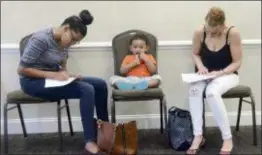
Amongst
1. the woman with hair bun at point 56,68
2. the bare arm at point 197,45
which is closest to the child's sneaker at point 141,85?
the woman with hair bun at point 56,68

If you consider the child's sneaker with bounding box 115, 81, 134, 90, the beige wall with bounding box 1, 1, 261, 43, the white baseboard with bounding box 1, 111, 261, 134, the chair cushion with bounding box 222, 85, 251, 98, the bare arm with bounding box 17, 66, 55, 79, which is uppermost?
the beige wall with bounding box 1, 1, 261, 43

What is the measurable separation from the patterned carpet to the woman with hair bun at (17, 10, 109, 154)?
400 millimetres

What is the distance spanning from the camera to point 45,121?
12.1ft

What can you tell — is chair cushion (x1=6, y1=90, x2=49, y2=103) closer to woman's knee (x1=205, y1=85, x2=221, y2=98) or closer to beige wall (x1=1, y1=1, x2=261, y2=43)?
beige wall (x1=1, y1=1, x2=261, y2=43)

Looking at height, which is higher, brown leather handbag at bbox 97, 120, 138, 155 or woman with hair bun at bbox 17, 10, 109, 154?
woman with hair bun at bbox 17, 10, 109, 154

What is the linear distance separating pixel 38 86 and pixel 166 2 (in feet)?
4.61

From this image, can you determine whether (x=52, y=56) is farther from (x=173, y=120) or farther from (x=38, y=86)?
(x=173, y=120)

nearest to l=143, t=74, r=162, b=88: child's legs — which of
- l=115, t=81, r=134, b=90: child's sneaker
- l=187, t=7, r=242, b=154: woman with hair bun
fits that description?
l=115, t=81, r=134, b=90: child's sneaker

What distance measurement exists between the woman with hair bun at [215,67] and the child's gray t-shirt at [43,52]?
3.53 ft

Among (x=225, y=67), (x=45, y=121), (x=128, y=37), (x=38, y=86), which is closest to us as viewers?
(x=38, y=86)

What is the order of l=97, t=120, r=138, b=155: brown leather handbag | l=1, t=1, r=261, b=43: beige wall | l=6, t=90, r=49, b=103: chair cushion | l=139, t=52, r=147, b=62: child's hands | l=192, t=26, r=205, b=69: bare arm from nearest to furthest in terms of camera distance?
l=97, t=120, r=138, b=155: brown leather handbag
l=6, t=90, r=49, b=103: chair cushion
l=192, t=26, r=205, b=69: bare arm
l=139, t=52, r=147, b=62: child's hands
l=1, t=1, r=261, b=43: beige wall

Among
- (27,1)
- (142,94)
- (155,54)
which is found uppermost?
(27,1)

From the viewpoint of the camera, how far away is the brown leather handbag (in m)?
2.86

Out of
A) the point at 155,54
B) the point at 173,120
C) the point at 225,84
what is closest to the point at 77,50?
the point at 155,54
